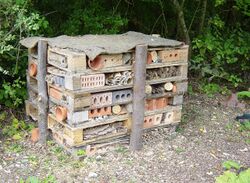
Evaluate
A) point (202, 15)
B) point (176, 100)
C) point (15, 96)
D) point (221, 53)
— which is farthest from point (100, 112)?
point (202, 15)

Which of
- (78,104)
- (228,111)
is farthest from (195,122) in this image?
(78,104)

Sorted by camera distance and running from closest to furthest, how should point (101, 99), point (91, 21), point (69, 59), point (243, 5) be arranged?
point (69, 59) → point (101, 99) → point (91, 21) → point (243, 5)

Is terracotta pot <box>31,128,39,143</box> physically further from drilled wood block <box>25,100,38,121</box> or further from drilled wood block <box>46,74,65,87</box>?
drilled wood block <box>46,74,65,87</box>

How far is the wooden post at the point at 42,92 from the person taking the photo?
175 inches

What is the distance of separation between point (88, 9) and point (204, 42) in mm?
2141

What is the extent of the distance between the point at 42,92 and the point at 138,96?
1.13 metres

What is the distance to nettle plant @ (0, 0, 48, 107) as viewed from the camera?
4.74m

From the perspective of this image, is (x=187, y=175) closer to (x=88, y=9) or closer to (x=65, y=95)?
(x=65, y=95)

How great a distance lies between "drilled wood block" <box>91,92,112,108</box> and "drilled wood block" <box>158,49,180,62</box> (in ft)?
2.64

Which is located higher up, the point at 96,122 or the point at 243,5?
the point at 243,5

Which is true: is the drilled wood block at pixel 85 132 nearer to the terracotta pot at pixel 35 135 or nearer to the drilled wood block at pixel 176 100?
the terracotta pot at pixel 35 135

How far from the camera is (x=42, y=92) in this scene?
4.60 meters

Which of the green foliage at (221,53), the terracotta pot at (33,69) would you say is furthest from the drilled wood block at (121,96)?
the green foliage at (221,53)

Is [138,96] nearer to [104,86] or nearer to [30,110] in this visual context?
[104,86]
